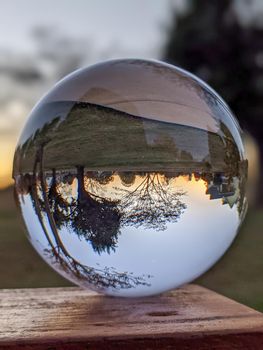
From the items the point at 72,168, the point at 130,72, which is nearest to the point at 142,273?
the point at 72,168

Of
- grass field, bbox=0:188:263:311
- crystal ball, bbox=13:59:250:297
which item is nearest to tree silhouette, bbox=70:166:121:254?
crystal ball, bbox=13:59:250:297

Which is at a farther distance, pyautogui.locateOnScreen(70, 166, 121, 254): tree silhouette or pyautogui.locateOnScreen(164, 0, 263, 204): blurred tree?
pyautogui.locateOnScreen(164, 0, 263, 204): blurred tree

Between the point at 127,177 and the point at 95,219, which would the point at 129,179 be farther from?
the point at 95,219

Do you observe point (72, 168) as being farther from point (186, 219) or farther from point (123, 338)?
point (123, 338)


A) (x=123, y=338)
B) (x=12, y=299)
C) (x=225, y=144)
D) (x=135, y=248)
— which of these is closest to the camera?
→ (x=123, y=338)

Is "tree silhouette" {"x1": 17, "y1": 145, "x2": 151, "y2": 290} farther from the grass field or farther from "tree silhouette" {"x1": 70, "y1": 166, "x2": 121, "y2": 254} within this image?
the grass field
